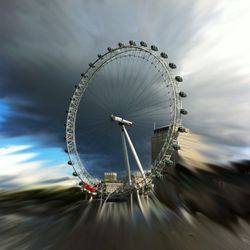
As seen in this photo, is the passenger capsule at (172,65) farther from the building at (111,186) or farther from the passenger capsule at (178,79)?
the building at (111,186)

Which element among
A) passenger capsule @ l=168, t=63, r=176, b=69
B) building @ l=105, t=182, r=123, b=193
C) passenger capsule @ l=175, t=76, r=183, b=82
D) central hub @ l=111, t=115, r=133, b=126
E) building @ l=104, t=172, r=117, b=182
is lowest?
building @ l=105, t=182, r=123, b=193

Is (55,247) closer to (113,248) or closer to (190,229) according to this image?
(113,248)

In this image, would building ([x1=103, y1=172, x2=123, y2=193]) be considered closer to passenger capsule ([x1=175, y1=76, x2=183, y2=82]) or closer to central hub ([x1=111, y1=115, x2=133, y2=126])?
central hub ([x1=111, y1=115, x2=133, y2=126])

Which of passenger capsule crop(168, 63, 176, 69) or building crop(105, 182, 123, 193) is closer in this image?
passenger capsule crop(168, 63, 176, 69)

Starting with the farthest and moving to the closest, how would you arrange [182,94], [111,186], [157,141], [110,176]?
[157,141]
[110,176]
[111,186]
[182,94]

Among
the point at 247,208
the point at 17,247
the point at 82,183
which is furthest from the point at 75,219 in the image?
the point at 247,208

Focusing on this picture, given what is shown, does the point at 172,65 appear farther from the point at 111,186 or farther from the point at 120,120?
the point at 111,186

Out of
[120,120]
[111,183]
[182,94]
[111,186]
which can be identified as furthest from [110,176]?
[182,94]

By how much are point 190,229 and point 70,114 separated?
57.9 meters

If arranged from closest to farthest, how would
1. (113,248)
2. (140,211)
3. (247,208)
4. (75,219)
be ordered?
(113,248) → (247,208) → (75,219) → (140,211)

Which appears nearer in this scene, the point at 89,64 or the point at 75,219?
the point at 75,219

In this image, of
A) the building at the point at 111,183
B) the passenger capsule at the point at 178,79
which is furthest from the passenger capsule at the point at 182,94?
the building at the point at 111,183

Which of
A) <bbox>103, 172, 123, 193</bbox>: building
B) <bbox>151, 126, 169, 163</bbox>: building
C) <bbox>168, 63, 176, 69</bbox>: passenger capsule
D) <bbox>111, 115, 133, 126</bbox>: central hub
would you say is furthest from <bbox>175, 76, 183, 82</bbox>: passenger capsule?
<bbox>151, 126, 169, 163</bbox>: building

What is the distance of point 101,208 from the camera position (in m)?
130
